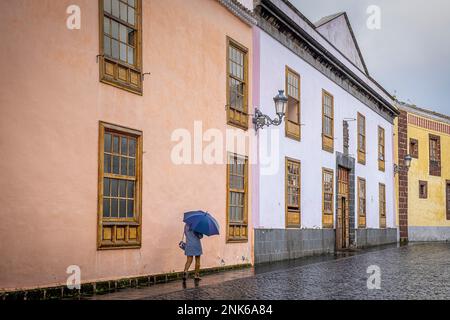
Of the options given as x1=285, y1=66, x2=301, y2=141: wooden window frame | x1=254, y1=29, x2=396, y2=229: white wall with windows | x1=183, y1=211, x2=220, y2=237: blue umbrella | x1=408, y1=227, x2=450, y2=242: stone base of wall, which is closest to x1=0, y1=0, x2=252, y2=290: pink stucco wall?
x1=183, y1=211, x2=220, y2=237: blue umbrella

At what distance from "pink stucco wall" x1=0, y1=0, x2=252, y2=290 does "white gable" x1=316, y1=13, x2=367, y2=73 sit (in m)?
9.98

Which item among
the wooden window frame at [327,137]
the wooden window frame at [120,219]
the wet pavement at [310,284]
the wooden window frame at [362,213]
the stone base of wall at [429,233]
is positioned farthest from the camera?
the stone base of wall at [429,233]

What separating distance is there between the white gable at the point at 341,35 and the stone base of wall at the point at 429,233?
9.50 metres

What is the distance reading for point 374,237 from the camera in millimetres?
27078

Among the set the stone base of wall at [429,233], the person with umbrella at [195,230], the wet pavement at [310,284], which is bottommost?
the wet pavement at [310,284]

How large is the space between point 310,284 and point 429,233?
24100 millimetres

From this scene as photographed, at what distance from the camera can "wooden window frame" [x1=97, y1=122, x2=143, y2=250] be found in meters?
10.4

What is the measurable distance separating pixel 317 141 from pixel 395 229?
11.9 meters

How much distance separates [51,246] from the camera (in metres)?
9.38

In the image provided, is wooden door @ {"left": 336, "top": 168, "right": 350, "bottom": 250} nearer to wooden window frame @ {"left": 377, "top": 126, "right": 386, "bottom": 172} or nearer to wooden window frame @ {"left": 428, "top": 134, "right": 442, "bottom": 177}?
wooden window frame @ {"left": 377, "top": 126, "right": 386, "bottom": 172}

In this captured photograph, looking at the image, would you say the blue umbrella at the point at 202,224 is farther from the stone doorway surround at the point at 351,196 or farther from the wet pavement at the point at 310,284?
the stone doorway surround at the point at 351,196

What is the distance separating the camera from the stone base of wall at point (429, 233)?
32281mm

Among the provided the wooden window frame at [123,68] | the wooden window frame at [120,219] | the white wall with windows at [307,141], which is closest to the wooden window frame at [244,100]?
the white wall with windows at [307,141]
